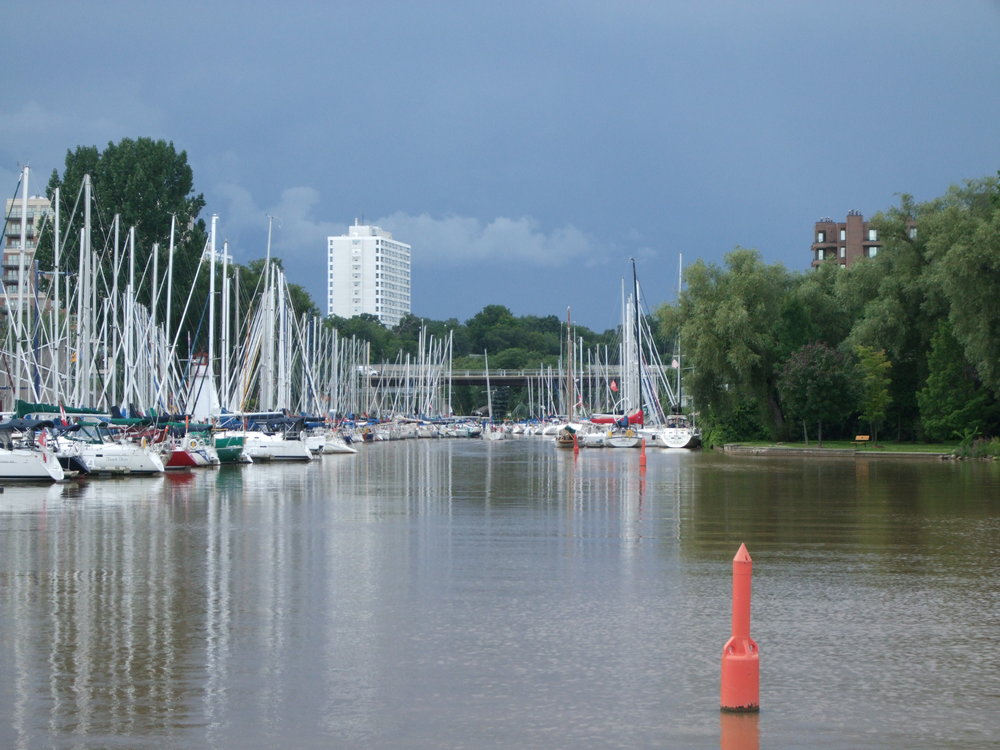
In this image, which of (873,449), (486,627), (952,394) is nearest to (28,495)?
(486,627)

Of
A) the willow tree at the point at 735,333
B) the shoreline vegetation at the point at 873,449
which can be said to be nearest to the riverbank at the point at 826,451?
the shoreline vegetation at the point at 873,449

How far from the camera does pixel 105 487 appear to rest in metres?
41.5

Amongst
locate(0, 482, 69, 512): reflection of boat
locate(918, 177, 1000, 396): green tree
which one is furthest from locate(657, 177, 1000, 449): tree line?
locate(0, 482, 69, 512): reflection of boat

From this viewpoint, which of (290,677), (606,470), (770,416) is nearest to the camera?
(290,677)

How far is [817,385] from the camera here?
80.8 meters

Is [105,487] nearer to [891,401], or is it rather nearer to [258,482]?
[258,482]

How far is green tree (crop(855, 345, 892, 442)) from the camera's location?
78.1 m

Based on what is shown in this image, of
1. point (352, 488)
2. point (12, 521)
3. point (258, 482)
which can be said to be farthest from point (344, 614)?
point (258, 482)

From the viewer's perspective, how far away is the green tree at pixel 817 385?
8094cm

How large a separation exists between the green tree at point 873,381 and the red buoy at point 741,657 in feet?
230

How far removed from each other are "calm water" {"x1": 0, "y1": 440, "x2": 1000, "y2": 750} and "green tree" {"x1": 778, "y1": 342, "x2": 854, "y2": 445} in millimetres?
50172

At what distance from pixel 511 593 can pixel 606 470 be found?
3944 cm

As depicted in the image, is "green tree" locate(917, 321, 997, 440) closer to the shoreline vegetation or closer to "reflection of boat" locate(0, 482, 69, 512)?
the shoreline vegetation

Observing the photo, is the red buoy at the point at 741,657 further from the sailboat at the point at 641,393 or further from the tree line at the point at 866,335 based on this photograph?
the sailboat at the point at 641,393
